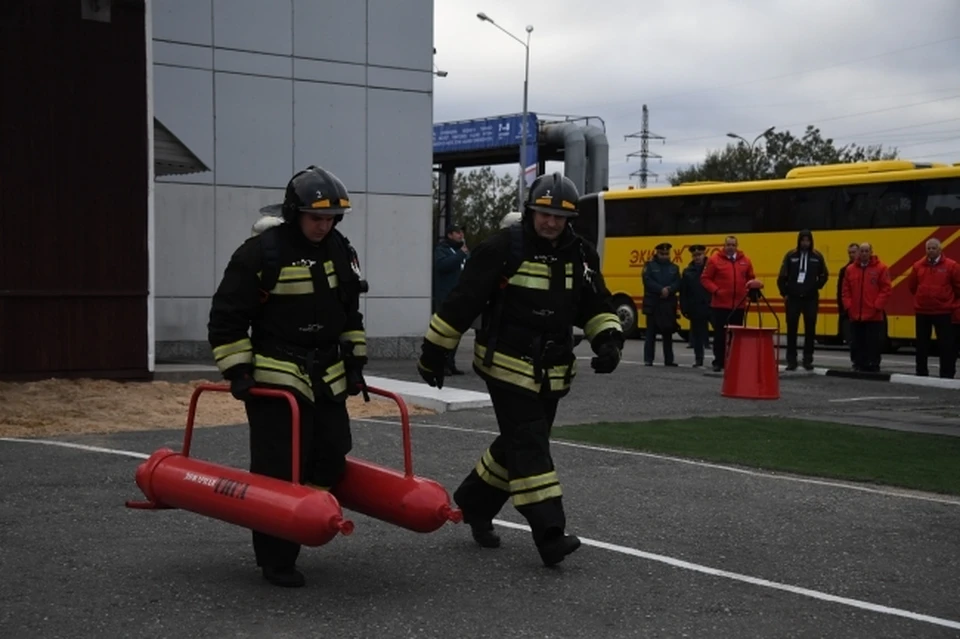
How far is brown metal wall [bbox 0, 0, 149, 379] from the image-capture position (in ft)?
46.5

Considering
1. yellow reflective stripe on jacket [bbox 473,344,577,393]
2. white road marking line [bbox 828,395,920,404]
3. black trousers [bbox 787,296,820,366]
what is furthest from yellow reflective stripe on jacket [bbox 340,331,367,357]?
black trousers [bbox 787,296,820,366]

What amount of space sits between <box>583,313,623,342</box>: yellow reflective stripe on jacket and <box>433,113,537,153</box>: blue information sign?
134 feet

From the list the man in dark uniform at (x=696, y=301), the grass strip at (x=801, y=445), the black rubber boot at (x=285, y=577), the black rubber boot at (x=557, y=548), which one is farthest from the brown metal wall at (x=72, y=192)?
the black rubber boot at (x=557, y=548)

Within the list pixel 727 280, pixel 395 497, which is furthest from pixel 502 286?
pixel 727 280

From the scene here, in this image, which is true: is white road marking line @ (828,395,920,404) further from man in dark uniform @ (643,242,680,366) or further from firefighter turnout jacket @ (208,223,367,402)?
firefighter turnout jacket @ (208,223,367,402)

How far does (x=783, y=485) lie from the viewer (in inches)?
368

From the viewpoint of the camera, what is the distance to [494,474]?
7.03m

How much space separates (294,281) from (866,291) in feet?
46.6

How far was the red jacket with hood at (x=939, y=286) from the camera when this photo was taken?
18.7 m

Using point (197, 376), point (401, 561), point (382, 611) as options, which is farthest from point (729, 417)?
point (382, 611)

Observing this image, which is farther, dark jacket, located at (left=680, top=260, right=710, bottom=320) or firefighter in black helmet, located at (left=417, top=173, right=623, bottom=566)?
dark jacket, located at (left=680, top=260, right=710, bottom=320)

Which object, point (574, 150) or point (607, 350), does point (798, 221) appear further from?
point (607, 350)

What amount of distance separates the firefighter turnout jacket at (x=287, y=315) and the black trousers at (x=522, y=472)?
831mm

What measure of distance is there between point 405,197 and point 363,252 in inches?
47.1
